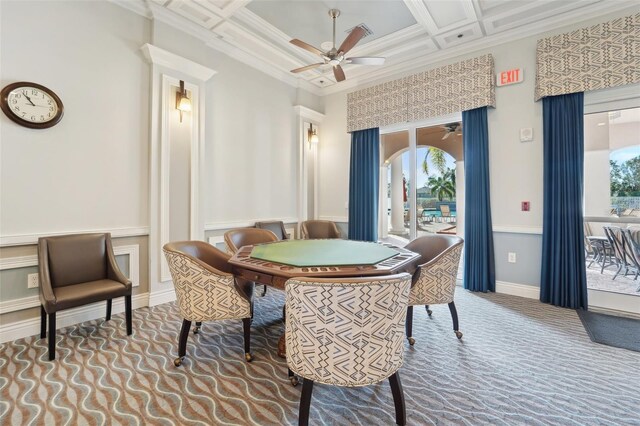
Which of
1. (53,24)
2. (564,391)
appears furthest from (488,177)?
(53,24)

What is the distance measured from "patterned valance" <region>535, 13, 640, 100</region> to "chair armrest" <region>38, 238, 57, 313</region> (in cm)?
523

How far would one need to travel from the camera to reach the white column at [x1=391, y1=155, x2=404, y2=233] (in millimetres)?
4963

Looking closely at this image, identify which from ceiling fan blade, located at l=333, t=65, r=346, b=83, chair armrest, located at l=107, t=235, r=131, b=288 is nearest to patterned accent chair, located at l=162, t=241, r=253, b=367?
chair armrest, located at l=107, t=235, r=131, b=288

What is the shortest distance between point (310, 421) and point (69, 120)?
10.9ft

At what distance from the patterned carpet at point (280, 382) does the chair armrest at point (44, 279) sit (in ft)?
1.44

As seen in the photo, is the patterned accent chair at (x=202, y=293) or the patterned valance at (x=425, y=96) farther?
the patterned valance at (x=425, y=96)

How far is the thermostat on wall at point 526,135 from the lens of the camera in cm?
352

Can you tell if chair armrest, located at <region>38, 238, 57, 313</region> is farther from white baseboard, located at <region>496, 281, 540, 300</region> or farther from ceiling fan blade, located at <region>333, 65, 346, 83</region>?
white baseboard, located at <region>496, 281, 540, 300</region>

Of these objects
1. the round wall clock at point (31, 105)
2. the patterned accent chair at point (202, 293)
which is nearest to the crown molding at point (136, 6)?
the round wall clock at point (31, 105)

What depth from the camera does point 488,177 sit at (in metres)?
3.78

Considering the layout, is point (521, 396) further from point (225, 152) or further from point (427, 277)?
point (225, 152)

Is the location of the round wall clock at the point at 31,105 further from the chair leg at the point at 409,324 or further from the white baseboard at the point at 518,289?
the white baseboard at the point at 518,289

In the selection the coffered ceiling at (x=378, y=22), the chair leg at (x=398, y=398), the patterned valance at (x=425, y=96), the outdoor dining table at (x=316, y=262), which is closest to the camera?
the chair leg at (x=398, y=398)

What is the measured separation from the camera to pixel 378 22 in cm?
357
